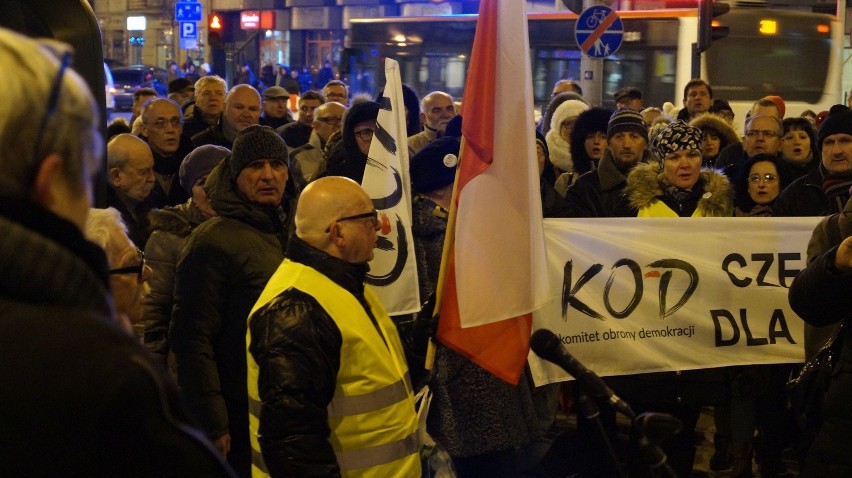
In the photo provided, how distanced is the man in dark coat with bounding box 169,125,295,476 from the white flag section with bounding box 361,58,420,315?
0.55m

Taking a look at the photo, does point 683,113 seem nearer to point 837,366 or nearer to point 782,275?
point 782,275

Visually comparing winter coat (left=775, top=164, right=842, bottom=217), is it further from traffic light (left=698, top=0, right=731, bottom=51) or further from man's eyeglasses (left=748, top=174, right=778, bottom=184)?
traffic light (left=698, top=0, right=731, bottom=51)

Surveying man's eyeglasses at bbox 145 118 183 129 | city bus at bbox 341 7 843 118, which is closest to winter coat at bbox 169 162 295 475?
man's eyeglasses at bbox 145 118 183 129

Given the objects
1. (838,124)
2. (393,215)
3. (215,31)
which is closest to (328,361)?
(393,215)

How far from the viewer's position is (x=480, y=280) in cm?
434

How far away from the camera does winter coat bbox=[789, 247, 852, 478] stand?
12.0ft

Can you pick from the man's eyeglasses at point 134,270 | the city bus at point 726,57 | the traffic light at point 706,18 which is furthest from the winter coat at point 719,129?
the city bus at point 726,57

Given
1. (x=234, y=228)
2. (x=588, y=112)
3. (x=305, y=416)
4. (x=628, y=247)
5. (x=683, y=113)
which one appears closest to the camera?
(x=305, y=416)

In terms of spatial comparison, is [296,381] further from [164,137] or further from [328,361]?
[164,137]

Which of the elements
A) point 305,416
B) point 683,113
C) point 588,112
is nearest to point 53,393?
point 305,416

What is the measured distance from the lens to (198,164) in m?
5.50

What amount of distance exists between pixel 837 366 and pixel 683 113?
29.0 feet

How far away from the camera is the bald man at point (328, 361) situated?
326 centimetres

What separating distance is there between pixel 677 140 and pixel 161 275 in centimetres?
302
